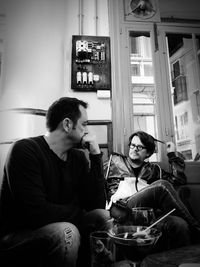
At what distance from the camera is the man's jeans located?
2.97 ft

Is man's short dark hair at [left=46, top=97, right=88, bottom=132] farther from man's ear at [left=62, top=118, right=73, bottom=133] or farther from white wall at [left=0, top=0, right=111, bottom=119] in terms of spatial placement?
white wall at [left=0, top=0, right=111, bottom=119]

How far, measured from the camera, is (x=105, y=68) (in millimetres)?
2555

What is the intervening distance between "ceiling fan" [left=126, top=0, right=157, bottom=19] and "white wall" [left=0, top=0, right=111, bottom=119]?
0.33 metres

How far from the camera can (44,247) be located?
0.93 metres


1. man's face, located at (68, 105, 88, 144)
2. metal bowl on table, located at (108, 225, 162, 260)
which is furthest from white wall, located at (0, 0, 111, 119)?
metal bowl on table, located at (108, 225, 162, 260)

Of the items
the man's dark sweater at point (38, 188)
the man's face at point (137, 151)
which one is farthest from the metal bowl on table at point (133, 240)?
the man's face at point (137, 151)

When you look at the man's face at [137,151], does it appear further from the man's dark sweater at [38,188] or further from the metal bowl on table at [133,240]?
the metal bowl on table at [133,240]

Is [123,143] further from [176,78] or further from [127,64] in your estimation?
[176,78]

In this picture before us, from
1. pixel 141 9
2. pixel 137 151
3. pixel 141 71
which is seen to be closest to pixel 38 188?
pixel 137 151

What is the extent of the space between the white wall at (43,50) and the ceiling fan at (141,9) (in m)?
0.33

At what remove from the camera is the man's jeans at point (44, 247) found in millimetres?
906

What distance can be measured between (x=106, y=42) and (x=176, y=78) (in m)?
0.94

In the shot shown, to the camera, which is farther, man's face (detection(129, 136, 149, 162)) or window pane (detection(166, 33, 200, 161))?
window pane (detection(166, 33, 200, 161))

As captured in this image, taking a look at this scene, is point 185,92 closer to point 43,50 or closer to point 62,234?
point 43,50
